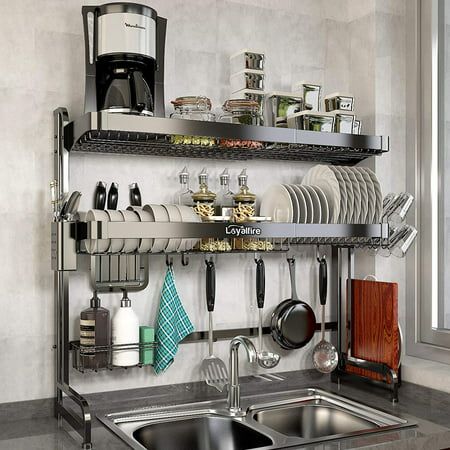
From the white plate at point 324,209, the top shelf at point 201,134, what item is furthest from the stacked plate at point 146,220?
the white plate at point 324,209

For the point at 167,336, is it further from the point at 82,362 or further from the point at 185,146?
the point at 185,146

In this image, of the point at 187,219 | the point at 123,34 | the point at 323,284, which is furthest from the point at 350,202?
the point at 123,34

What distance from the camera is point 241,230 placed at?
198 centimetres

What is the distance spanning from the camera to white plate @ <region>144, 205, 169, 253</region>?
193cm

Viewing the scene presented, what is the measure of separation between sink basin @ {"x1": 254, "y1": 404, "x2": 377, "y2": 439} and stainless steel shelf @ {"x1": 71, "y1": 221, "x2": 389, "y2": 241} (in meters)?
0.58

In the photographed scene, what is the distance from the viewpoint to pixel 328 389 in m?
2.37

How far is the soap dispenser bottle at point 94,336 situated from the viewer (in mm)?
1978

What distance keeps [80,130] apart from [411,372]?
1.35 meters

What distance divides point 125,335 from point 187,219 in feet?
1.33

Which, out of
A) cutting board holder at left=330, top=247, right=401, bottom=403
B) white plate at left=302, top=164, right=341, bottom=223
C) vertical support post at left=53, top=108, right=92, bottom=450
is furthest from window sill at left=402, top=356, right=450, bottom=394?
vertical support post at left=53, top=108, right=92, bottom=450

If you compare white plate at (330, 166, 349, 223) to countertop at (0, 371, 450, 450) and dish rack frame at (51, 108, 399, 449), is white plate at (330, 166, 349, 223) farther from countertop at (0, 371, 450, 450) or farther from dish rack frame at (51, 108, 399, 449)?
countertop at (0, 371, 450, 450)

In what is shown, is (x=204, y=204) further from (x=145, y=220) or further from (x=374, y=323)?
(x=374, y=323)

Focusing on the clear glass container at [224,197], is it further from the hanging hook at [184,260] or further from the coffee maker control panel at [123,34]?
the coffee maker control panel at [123,34]

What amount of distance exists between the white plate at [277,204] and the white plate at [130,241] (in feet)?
1.66
